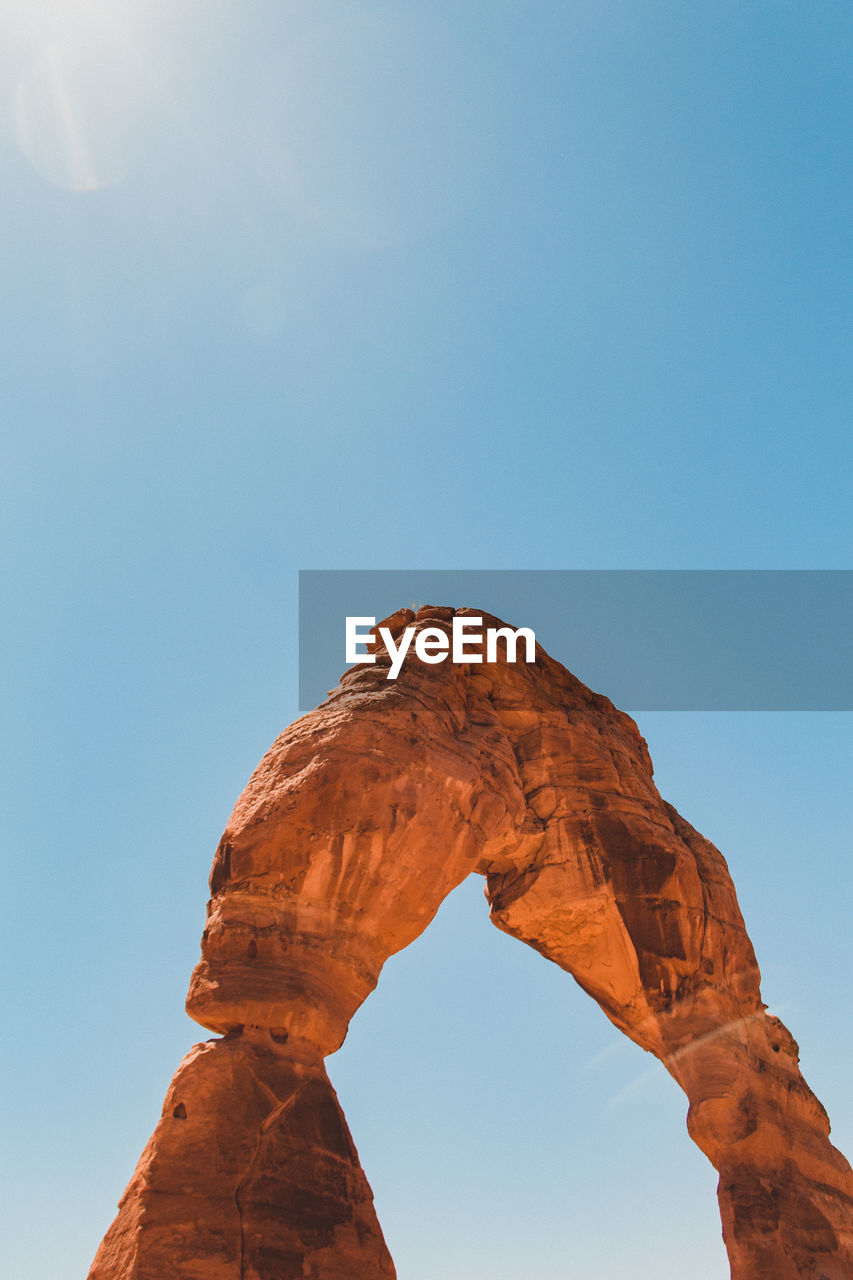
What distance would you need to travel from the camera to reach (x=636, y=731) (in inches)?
679

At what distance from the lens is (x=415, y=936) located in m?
11.1

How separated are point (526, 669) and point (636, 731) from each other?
8.88 feet

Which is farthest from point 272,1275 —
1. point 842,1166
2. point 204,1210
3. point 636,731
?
point 636,731

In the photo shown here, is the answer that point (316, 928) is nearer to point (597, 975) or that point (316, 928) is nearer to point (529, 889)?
point (529, 889)

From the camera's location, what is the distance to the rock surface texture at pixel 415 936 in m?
8.07

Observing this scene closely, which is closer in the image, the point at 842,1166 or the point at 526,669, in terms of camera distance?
the point at 842,1166

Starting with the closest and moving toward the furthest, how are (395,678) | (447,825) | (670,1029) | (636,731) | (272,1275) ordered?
(272,1275) → (447,825) → (395,678) → (670,1029) → (636,731)

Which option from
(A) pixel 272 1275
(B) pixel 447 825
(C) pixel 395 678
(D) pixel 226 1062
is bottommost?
(A) pixel 272 1275

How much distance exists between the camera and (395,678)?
12680mm

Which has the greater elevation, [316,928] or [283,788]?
[283,788]

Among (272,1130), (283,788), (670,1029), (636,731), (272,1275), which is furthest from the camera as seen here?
(636,731)

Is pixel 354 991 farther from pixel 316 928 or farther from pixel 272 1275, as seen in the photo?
pixel 272 1275

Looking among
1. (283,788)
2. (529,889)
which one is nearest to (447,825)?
(283,788)

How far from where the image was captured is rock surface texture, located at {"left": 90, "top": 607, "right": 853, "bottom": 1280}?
8.07 m
